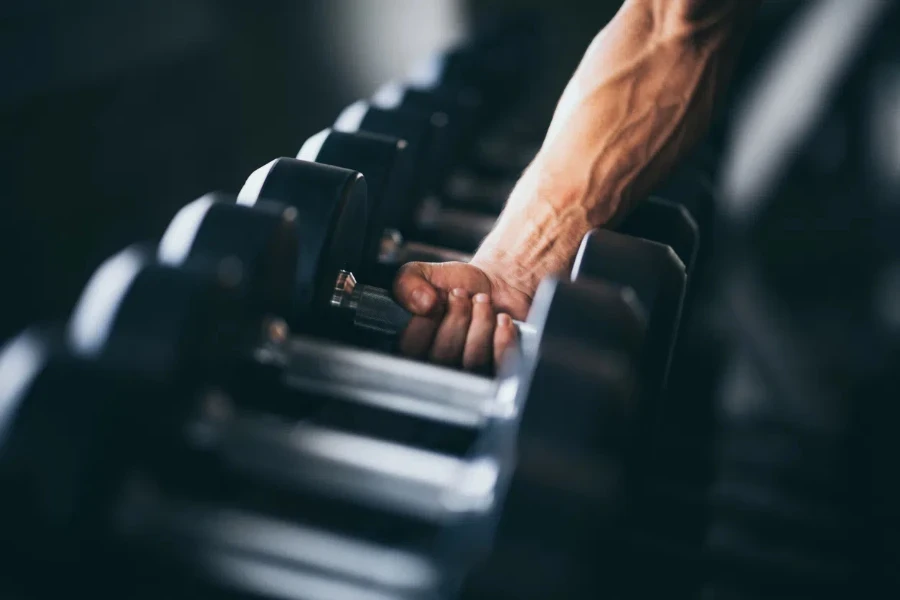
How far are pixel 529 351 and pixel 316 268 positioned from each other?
25cm

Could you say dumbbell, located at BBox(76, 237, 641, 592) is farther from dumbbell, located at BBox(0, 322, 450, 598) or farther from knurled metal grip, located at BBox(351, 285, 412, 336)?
knurled metal grip, located at BBox(351, 285, 412, 336)

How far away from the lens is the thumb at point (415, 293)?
0.95 m

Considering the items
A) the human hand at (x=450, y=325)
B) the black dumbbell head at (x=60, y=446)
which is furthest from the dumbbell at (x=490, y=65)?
the black dumbbell head at (x=60, y=446)

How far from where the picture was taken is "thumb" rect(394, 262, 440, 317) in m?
0.95

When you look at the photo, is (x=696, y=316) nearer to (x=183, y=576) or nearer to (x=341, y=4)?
(x=341, y=4)

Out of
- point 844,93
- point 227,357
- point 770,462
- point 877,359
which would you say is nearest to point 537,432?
point 227,357

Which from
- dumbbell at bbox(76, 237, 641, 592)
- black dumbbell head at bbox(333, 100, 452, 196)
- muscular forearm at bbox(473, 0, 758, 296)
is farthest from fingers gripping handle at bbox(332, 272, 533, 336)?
black dumbbell head at bbox(333, 100, 452, 196)

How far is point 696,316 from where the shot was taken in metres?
2.63

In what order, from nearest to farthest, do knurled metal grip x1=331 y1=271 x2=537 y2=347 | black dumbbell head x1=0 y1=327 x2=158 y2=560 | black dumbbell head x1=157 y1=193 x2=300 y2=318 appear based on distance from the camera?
black dumbbell head x1=0 y1=327 x2=158 y2=560 → black dumbbell head x1=157 y1=193 x2=300 y2=318 → knurled metal grip x1=331 y1=271 x2=537 y2=347

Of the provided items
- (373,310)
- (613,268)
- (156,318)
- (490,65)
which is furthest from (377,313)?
(490,65)

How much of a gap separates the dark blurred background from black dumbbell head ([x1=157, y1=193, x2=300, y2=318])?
0.60 metres

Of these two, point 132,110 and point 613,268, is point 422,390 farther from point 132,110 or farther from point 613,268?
point 132,110

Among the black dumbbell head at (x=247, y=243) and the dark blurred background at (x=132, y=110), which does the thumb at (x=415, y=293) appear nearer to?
the black dumbbell head at (x=247, y=243)

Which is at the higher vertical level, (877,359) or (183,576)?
(877,359)
